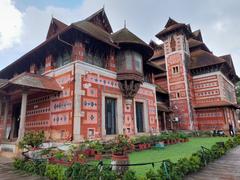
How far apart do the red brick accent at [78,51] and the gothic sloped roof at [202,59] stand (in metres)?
18.7

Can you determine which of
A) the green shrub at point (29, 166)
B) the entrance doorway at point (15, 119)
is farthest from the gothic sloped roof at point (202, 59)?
the green shrub at point (29, 166)

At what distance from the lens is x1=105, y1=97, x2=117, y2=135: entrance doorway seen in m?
12.2

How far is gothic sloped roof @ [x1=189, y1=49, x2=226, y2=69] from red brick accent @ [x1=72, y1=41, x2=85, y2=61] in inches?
736

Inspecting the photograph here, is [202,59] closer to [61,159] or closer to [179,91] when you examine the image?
[179,91]

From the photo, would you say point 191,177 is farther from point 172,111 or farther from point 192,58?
point 192,58

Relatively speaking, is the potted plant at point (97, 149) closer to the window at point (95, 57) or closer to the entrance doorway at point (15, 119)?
the window at point (95, 57)

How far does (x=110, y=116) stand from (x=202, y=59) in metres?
18.9

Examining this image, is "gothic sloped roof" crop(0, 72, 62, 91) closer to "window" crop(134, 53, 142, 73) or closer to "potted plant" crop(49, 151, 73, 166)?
"potted plant" crop(49, 151, 73, 166)

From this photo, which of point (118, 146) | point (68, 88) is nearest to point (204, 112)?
point (68, 88)

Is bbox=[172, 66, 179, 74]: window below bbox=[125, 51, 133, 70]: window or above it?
above

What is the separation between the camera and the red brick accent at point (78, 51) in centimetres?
1109

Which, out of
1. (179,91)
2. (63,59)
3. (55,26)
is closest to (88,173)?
(63,59)

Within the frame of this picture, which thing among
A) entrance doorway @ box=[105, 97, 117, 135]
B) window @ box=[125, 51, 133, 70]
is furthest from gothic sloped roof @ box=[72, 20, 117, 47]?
entrance doorway @ box=[105, 97, 117, 135]

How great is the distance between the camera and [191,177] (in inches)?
237
